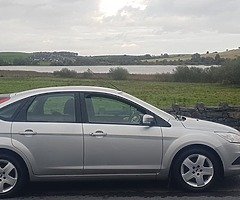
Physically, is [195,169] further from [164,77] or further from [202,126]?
[164,77]

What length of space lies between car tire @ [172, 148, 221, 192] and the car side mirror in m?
0.60

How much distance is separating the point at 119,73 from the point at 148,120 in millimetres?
35237

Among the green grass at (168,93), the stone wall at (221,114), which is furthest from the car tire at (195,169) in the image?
the green grass at (168,93)

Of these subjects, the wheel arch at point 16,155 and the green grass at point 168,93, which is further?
the green grass at point 168,93

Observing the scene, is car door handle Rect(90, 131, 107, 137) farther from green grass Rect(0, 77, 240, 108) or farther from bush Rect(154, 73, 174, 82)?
bush Rect(154, 73, 174, 82)

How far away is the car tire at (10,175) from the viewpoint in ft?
16.5

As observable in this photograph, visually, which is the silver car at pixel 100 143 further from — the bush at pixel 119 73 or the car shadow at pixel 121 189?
the bush at pixel 119 73

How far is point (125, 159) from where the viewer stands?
5121 millimetres

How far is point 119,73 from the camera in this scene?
132 ft

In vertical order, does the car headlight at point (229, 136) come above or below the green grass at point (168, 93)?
below

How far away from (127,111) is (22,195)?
1.83 m

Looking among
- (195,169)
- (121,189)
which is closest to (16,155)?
(121,189)

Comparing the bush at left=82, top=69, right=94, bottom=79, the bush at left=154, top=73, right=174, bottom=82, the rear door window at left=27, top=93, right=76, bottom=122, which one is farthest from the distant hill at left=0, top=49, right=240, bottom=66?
the rear door window at left=27, top=93, right=76, bottom=122

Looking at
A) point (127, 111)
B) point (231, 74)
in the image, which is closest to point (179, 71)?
point (231, 74)
